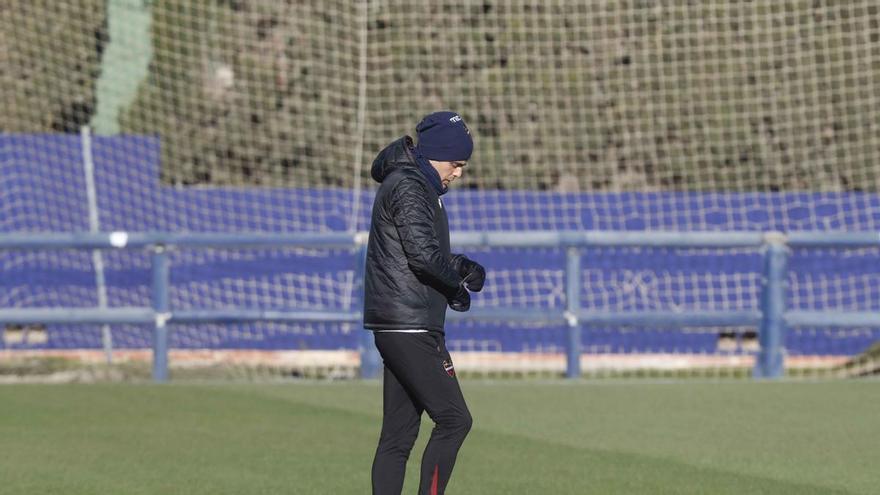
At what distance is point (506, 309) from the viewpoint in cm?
1395

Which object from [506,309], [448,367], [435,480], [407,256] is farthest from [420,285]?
[506,309]

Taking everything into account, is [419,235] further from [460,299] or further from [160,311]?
[160,311]

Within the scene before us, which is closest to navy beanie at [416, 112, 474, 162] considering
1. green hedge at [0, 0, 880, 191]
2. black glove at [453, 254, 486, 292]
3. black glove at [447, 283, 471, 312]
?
black glove at [453, 254, 486, 292]

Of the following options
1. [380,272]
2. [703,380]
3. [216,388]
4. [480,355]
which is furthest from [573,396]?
[380,272]

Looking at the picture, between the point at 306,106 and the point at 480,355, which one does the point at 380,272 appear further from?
the point at 306,106

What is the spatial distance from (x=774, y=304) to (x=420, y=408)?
7477mm

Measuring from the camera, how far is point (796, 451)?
975cm

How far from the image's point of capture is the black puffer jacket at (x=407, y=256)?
6.62m

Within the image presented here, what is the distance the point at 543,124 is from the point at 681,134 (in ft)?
5.36

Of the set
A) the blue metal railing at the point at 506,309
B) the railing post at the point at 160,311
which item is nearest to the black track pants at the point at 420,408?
the blue metal railing at the point at 506,309

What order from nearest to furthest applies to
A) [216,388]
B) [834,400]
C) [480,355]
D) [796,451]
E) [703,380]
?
1. [796,451]
2. [834,400]
3. [216,388]
4. [703,380]
5. [480,355]

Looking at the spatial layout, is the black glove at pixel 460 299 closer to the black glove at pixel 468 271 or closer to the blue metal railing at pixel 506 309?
the black glove at pixel 468 271

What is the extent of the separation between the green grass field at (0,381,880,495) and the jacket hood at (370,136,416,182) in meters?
2.05

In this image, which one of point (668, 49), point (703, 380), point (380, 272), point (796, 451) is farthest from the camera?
point (668, 49)
